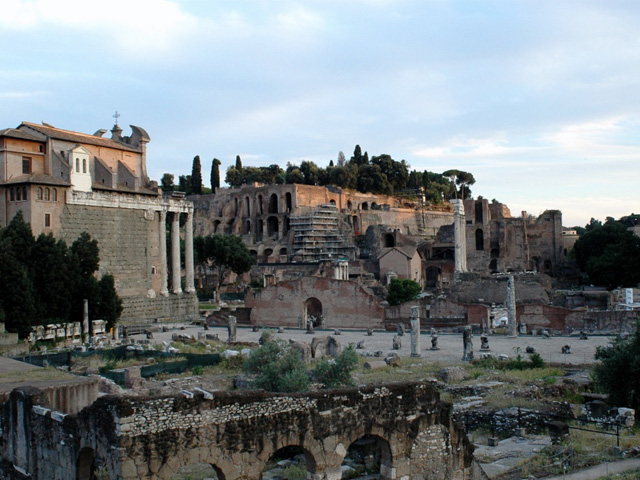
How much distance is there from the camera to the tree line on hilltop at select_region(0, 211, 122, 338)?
1206 inches

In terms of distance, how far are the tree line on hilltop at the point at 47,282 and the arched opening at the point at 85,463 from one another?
2138cm

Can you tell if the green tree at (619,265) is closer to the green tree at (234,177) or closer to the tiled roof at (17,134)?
the tiled roof at (17,134)

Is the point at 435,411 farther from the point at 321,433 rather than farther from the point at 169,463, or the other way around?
the point at 169,463

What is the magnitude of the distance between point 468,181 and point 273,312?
281 feet

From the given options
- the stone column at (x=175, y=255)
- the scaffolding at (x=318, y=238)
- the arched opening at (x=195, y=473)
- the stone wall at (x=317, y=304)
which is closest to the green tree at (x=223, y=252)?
the scaffolding at (x=318, y=238)

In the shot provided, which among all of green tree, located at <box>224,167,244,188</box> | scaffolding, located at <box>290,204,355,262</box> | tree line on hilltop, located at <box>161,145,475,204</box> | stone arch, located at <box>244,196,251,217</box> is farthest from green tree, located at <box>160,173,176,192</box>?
scaffolding, located at <box>290,204,355,262</box>

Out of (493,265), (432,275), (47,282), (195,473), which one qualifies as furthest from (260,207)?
(195,473)

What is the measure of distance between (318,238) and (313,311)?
1372 inches

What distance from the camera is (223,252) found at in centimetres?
6425

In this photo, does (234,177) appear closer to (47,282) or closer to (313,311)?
(313,311)

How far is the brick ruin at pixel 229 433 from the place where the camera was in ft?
30.8

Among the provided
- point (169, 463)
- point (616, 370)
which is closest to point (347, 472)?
point (169, 463)

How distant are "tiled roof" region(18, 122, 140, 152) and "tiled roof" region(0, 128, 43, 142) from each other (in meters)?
0.65

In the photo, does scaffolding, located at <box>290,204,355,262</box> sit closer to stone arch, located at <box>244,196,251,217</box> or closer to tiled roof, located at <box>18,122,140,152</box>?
stone arch, located at <box>244,196,251,217</box>
